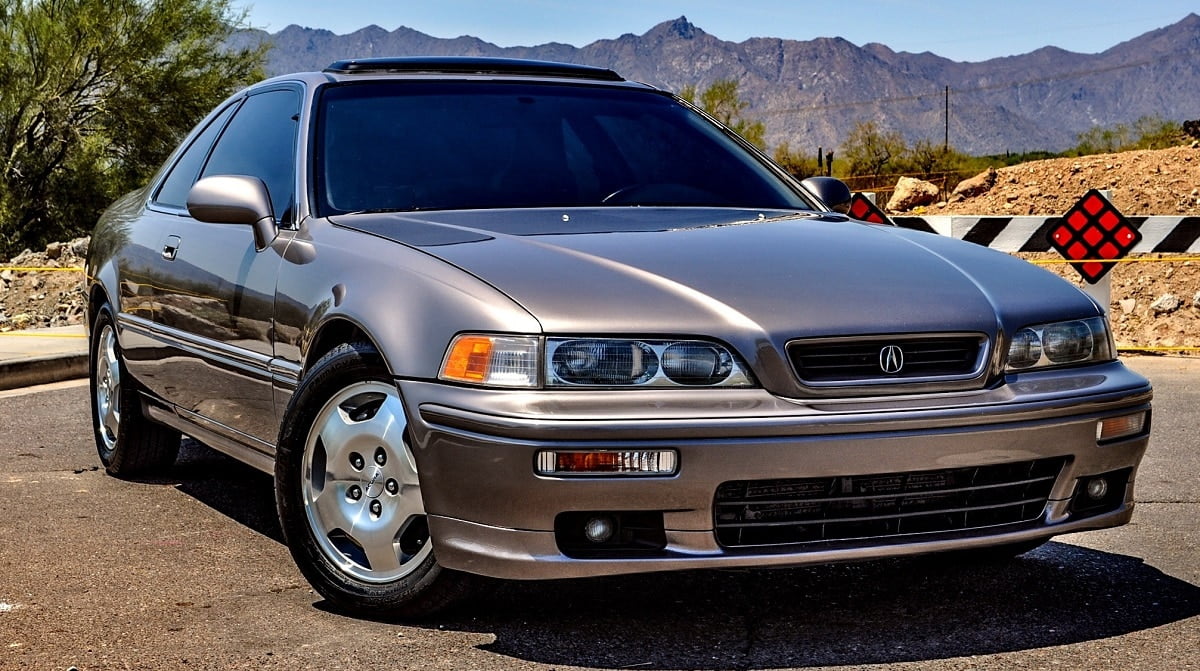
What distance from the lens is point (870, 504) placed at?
3561 millimetres

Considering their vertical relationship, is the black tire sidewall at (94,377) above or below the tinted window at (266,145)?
below

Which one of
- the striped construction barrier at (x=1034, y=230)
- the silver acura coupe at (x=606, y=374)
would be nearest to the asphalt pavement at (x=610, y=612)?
the silver acura coupe at (x=606, y=374)

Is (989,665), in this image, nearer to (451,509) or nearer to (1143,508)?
(451,509)

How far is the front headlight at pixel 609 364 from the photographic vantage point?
11.2ft

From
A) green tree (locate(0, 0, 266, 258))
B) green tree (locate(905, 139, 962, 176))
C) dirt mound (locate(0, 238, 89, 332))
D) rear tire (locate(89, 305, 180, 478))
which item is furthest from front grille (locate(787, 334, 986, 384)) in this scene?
green tree (locate(905, 139, 962, 176))

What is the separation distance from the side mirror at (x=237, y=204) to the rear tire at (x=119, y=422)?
1525mm

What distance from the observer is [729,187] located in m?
5.01

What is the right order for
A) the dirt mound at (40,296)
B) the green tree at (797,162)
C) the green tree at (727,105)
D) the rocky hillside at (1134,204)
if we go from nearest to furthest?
the rocky hillside at (1134,204), the dirt mound at (40,296), the green tree at (727,105), the green tree at (797,162)

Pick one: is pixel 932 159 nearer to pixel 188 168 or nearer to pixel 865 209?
pixel 865 209

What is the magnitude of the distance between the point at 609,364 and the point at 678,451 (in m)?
0.25

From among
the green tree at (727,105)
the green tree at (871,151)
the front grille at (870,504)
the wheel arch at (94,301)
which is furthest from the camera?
the green tree at (871,151)

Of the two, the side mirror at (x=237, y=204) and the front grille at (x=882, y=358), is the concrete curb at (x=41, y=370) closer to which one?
the side mirror at (x=237, y=204)

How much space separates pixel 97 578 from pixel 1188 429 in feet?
17.8

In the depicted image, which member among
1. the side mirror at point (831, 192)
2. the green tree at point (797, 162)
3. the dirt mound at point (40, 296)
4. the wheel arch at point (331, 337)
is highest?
the side mirror at point (831, 192)
